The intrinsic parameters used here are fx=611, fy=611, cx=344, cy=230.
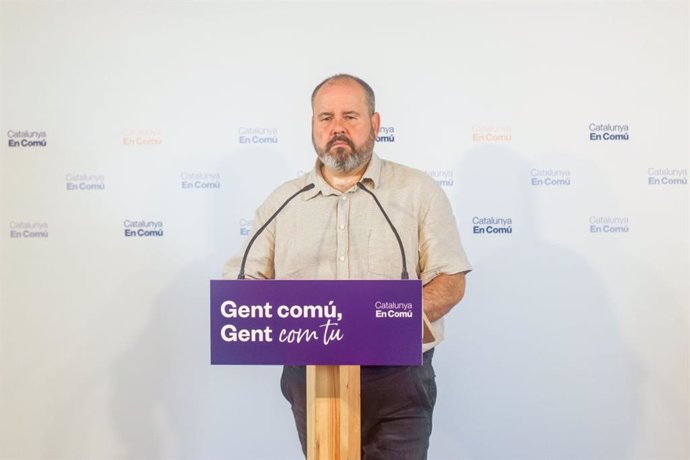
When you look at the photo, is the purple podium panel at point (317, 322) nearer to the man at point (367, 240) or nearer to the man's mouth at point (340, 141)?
the man at point (367, 240)

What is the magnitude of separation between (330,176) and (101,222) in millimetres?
1290

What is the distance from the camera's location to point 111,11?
314 cm

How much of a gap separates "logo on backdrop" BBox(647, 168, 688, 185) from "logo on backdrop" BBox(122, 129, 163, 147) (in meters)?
2.51

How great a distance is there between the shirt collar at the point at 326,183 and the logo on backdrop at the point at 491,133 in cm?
70

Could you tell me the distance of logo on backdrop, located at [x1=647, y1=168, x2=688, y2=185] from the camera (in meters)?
3.11

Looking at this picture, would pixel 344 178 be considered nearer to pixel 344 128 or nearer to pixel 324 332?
pixel 344 128

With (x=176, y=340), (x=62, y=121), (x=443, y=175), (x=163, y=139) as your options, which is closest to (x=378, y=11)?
(x=443, y=175)

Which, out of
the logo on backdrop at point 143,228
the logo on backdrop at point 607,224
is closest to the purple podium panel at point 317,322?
the logo on backdrop at point 143,228

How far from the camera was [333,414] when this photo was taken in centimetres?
182

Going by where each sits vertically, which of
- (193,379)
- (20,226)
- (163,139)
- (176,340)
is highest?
(163,139)

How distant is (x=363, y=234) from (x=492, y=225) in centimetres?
88

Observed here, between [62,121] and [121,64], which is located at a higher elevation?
[121,64]

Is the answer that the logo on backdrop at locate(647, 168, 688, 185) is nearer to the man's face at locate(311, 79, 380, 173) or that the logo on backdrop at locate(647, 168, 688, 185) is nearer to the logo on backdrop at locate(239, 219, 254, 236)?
the man's face at locate(311, 79, 380, 173)

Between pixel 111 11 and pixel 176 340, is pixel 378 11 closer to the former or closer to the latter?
pixel 111 11
